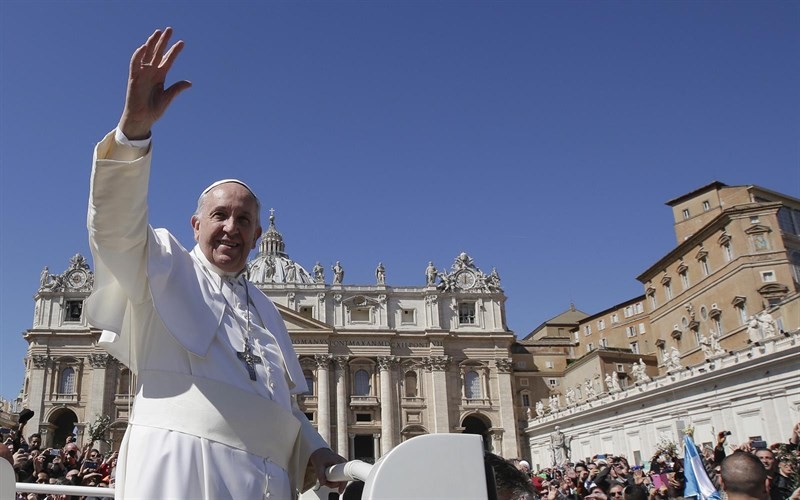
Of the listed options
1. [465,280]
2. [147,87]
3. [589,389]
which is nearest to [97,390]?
[465,280]

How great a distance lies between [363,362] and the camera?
46.7 metres

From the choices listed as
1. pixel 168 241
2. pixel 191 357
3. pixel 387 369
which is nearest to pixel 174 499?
pixel 191 357

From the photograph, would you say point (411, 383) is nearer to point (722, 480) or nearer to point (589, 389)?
point (589, 389)

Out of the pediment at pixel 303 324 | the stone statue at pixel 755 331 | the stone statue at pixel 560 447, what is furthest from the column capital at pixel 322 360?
the stone statue at pixel 755 331

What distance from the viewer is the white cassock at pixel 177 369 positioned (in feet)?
6.64

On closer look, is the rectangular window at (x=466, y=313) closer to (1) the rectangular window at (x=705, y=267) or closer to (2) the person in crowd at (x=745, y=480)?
(1) the rectangular window at (x=705, y=267)

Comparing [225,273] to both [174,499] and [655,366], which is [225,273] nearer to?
[174,499]

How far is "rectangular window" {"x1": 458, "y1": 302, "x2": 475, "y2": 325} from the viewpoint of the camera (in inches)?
1943

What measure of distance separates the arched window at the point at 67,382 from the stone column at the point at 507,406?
30.3 meters

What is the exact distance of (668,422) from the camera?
1003 inches

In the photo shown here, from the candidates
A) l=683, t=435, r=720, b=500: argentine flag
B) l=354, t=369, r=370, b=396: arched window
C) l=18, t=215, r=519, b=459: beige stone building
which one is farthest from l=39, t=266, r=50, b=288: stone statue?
l=683, t=435, r=720, b=500: argentine flag

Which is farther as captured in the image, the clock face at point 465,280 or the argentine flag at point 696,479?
the clock face at point 465,280

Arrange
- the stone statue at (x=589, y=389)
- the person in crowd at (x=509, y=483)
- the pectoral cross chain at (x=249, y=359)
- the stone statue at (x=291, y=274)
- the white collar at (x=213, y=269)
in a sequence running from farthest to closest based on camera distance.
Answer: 1. the stone statue at (x=291, y=274)
2. the stone statue at (x=589, y=389)
3. the person in crowd at (x=509, y=483)
4. the white collar at (x=213, y=269)
5. the pectoral cross chain at (x=249, y=359)

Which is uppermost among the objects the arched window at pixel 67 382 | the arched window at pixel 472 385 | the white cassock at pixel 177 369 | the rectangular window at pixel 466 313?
the rectangular window at pixel 466 313
